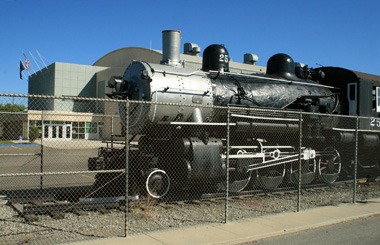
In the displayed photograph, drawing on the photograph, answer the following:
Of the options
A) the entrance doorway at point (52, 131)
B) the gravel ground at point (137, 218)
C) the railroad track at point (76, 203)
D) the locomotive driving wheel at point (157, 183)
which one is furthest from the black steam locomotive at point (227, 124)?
the entrance doorway at point (52, 131)

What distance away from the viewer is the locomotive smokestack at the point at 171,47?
10039mm

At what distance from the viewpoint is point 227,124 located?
7277 millimetres

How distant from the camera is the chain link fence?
704cm

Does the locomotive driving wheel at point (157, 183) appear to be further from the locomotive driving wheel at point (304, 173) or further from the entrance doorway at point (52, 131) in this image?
the locomotive driving wheel at point (304, 173)

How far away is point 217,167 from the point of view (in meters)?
8.87

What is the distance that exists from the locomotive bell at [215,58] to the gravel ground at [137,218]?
359 centimetres

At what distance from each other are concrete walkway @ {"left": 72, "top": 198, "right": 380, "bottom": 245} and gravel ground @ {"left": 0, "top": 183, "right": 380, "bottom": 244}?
1.18 feet

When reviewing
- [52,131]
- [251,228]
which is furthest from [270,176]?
[52,131]

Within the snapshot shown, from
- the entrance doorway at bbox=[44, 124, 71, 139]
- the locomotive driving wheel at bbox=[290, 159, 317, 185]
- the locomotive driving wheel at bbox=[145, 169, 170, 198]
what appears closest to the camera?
the locomotive driving wheel at bbox=[145, 169, 170, 198]

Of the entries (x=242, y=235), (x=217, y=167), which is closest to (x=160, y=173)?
(x=217, y=167)

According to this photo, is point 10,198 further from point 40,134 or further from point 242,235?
point 242,235

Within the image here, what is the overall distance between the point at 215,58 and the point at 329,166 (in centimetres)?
484

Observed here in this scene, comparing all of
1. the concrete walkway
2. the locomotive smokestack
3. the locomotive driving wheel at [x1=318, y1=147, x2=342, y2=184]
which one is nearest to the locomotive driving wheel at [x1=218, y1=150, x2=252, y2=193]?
the concrete walkway

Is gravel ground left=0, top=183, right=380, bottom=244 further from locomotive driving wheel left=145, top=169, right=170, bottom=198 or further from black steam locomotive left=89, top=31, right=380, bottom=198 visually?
black steam locomotive left=89, top=31, right=380, bottom=198
